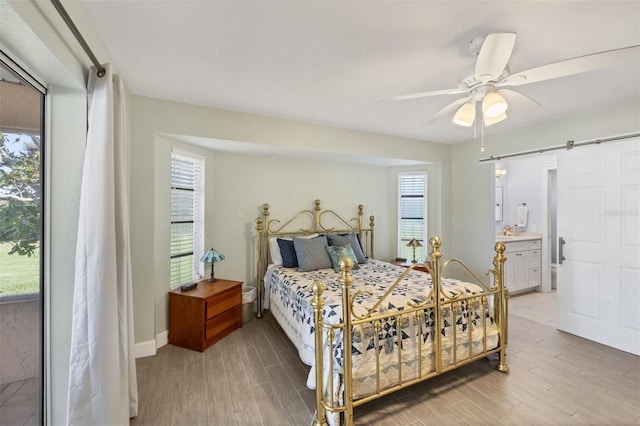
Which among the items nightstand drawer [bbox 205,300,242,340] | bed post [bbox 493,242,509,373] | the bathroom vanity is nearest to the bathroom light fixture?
bed post [bbox 493,242,509,373]

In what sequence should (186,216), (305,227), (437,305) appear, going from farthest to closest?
(305,227), (186,216), (437,305)

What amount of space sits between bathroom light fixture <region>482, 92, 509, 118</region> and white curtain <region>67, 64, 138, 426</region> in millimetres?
2162

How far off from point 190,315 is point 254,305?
101 cm

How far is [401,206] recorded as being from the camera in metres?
4.61

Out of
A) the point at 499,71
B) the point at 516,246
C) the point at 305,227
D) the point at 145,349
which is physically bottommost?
the point at 145,349

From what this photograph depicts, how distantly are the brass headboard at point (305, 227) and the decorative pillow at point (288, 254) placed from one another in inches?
12.7

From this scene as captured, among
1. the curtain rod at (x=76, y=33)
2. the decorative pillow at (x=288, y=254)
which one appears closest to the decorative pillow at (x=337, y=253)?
the decorative pillow at (x=288, y=254)

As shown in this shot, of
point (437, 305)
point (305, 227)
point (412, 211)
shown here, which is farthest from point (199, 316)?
point (412, 211)

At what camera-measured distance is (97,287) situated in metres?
1.34

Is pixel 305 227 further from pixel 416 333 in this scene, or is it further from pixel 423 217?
pixel 416 333

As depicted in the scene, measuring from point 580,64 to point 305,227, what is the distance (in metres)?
3.18

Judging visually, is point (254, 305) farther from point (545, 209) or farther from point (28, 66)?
point (545, 209)

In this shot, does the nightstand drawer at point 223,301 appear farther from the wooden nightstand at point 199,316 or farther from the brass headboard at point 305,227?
the brass headboard at point 305,227

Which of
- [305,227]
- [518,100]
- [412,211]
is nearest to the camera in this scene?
[518,100]
